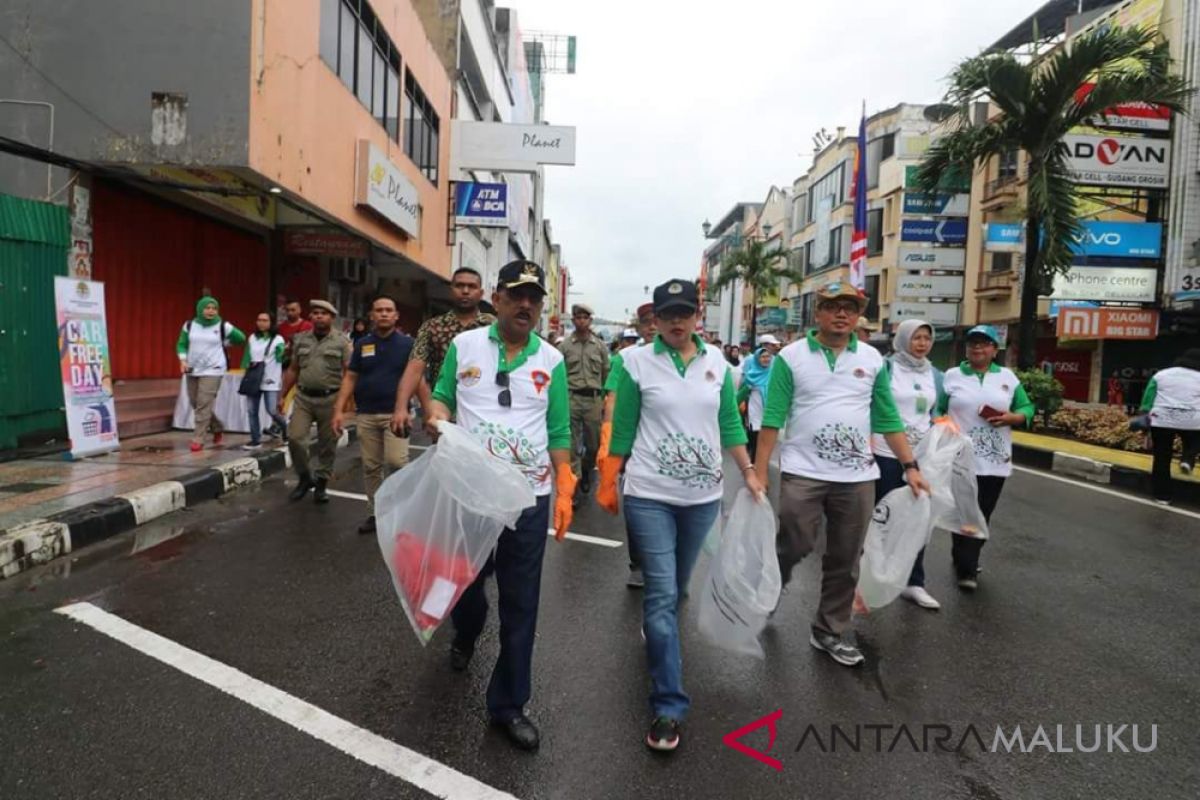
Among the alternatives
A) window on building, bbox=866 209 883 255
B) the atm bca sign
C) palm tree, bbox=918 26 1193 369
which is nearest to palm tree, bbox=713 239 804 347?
window on building, bbox=866 209 883 255

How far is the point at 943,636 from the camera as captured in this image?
4.12 m

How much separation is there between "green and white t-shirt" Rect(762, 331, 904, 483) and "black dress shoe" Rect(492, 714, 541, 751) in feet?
5.69

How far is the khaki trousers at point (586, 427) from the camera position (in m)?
7.60

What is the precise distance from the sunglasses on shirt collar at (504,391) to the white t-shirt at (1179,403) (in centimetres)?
842

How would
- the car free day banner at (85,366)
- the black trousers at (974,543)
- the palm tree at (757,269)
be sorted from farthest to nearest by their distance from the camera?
1. the palm tree at (757,269)
2. the car free day banner at (85,366)
3. the black trousers at (974,543)

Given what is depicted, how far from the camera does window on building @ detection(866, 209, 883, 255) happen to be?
37125 millimetres

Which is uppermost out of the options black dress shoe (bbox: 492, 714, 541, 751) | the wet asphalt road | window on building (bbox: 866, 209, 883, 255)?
window on building (bbox: 866, 209, 883, 255)

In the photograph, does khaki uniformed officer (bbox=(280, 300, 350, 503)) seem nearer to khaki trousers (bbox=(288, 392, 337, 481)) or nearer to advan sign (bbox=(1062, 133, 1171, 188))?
khaki trousers (bbox=(288, 392, 337, 481))

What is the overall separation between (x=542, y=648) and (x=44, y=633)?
8.18ft

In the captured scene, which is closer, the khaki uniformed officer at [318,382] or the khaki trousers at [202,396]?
the khaki uniformed officer at [318,382]

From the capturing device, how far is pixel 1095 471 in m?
10.1

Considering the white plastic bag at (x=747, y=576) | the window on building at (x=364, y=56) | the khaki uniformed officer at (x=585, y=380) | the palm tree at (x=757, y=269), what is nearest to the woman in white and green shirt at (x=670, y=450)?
the white plastic bag at (x=747, y=576)

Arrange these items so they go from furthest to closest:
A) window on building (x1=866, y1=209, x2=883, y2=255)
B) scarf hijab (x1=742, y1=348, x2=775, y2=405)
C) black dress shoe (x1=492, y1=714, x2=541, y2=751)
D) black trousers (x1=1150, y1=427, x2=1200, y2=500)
Answer: window on building (x1=866, y1=209, x2=883, y2=255) → scarf hijab (x1=742, y1=348, x2=775, y2=405) → black trousers (x1=1150, y1=427, x2=1200, y2=500) → black dress shoe (x1=492, y1=714, x2=541, y2=751)

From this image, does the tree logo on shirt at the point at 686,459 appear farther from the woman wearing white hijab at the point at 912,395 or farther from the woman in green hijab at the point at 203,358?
the woman in green hijab at the point at 203,358
